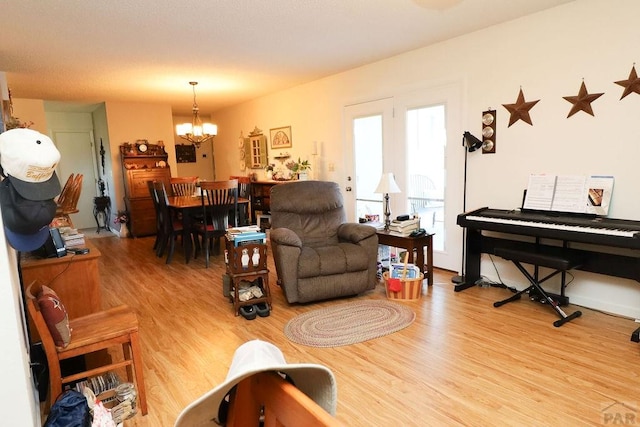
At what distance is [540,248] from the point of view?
3.25m

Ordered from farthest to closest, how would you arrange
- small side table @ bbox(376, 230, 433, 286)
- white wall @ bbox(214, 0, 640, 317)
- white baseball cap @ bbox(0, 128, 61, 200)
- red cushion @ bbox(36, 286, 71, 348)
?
small side table @ bbox(376, 230, 433, 286) → white wall @ bbox(214, 0, 640, 317) → red cushion @ bbox(36, 286, 71, 348) → white baseball cap @ bbox(0, 128, 61, 200)

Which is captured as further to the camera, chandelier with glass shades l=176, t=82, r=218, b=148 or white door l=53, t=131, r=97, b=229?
white door l=53, t=131, r=97, b=229

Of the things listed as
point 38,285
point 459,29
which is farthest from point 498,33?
point 38,285

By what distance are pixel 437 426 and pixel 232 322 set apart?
180 centimetres

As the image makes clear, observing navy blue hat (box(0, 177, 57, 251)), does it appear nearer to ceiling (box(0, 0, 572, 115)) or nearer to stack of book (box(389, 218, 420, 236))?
ceiling (box(0, 0, 572, 115))

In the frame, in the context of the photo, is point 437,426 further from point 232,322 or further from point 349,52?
point 349,52

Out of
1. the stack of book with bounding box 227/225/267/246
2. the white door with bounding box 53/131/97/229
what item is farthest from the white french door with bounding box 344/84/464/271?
the white door with bounding box 53/131/97/229

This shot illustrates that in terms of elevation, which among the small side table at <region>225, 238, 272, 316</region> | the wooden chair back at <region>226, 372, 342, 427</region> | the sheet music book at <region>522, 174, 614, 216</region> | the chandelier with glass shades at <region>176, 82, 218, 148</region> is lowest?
the small side table at <region>225, 238, 272, 316</region>

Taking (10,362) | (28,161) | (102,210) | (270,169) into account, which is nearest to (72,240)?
(10,362)

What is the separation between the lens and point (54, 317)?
5.67ft

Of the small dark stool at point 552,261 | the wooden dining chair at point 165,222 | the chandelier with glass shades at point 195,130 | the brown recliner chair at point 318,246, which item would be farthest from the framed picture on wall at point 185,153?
the small dark stool at point 552,261

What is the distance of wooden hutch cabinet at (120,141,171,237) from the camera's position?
687cm

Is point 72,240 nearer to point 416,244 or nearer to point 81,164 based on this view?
point 416,244

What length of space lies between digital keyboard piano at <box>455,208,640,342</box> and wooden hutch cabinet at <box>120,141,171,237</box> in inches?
203
